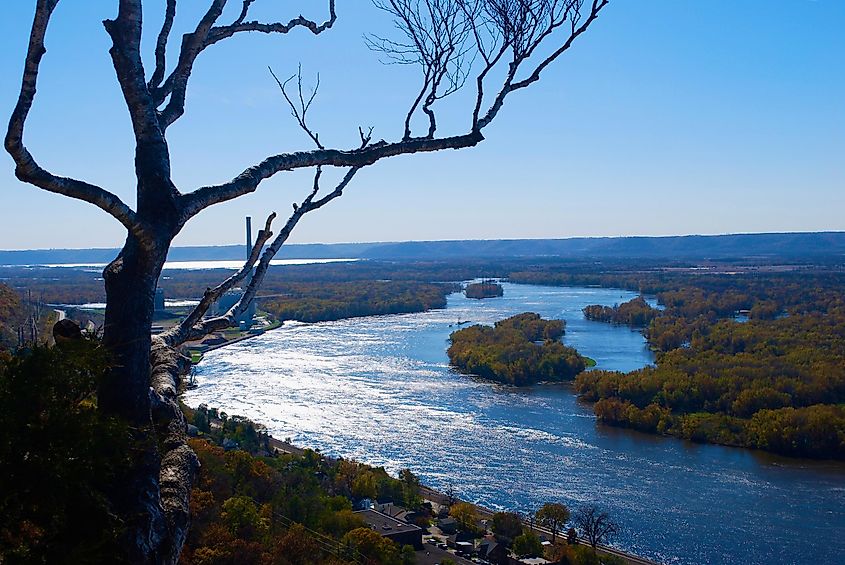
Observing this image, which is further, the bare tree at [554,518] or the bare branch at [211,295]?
the bare tree at [554,518]

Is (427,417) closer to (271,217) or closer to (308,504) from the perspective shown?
(308,504)

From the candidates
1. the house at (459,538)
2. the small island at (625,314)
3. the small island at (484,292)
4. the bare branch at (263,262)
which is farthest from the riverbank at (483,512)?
the small island at (484,292)

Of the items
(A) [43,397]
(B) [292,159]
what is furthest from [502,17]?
(A) [43,397]

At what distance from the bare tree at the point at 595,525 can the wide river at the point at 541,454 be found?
15cm

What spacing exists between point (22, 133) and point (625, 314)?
2706cm

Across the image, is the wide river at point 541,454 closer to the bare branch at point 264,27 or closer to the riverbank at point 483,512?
the riverbank at point 483,512

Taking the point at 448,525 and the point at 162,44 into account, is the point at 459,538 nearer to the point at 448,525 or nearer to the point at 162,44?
the point at 448,525

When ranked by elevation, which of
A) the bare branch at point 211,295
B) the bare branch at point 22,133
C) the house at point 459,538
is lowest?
the house at point 459,538

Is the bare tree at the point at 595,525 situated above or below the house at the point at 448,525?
above

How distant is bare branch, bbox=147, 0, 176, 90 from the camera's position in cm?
144

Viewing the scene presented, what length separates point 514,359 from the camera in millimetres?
16812

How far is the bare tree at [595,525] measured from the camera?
735cm

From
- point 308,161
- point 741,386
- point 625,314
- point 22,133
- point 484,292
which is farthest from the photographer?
point 484,292

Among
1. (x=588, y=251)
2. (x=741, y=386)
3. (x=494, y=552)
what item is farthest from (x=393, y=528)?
(x=588, y=251)
